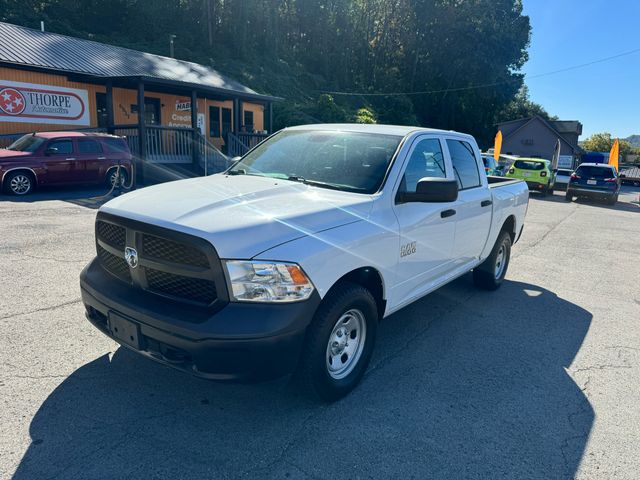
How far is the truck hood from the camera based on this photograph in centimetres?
265

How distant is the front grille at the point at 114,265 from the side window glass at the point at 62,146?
11.0 meters

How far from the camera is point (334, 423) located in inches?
117

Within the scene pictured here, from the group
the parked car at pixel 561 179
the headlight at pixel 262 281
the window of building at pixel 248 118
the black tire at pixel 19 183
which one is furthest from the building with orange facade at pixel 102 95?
the parked car at pixel 561 179

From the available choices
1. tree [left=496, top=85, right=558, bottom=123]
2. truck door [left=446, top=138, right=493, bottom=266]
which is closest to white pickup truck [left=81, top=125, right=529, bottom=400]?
truck door [left=446, top=138, right=493, bottom=266]

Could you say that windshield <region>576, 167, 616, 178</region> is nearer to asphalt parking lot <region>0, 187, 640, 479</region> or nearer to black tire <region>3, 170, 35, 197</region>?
asphalt parking lot <region>0, 187, 640, 479</region>

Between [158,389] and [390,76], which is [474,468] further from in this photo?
[390,76]

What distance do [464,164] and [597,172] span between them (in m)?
17.5

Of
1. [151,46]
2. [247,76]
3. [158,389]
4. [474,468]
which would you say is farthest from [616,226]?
[151,46]

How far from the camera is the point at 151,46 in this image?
42812mm

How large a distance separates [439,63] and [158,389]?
197ft

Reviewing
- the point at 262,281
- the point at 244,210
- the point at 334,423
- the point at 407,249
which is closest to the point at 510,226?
the point at 407,249

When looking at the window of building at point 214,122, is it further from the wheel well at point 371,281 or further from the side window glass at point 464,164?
the wheel well at point 371,281

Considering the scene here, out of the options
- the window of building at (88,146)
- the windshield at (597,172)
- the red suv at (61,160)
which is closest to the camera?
the red suv at (61,160)

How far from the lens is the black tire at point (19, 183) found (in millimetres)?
11750
